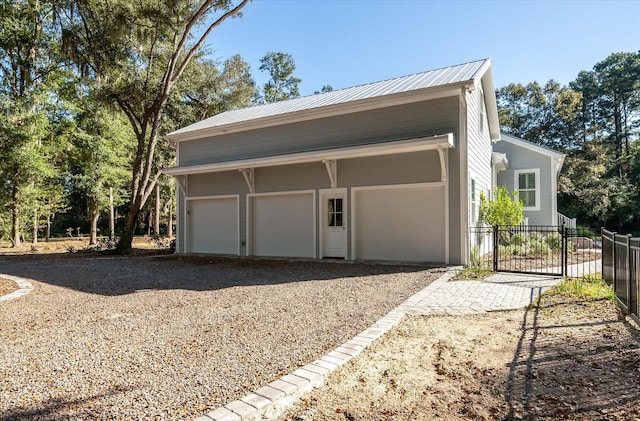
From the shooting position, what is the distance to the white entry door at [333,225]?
1041cm

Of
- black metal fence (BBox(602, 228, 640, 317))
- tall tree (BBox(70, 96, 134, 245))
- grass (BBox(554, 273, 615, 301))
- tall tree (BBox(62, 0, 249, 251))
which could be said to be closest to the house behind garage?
tall tree (BBox(62, 0, 249, 251))

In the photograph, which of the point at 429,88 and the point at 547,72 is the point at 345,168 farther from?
the point at 547,72

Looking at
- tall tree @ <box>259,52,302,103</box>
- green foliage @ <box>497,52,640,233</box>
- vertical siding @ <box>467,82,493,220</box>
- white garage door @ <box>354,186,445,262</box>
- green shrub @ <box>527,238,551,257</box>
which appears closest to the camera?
white garage door @ <box>354,186,445,262</box>

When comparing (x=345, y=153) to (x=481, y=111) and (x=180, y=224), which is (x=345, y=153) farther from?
(x=180, y=224)

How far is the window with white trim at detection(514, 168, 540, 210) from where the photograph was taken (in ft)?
50.3

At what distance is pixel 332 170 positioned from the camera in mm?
10133

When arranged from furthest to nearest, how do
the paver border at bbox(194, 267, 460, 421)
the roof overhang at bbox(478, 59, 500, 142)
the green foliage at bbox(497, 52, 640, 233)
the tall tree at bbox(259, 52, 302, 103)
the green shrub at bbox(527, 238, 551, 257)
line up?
the tall tree at bbox(259, 52, 302, 103), the green foliage at bbox(497, 52, 640, 233), the roof overhang at bbox(478, 59, 500, 142), the green shrub at bbox(527, 238, 551, 257), the paver border at bbox(194, 267, 460, 421)

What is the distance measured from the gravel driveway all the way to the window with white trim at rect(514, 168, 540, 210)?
999cm

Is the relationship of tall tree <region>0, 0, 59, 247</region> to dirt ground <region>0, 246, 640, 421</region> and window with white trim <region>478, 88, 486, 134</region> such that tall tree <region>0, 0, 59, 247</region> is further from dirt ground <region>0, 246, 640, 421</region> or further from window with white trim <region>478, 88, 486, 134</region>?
dirt ground <region>0, 246, 640, 421</region>

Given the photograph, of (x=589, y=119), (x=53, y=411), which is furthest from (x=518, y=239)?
(x=589, y=119)

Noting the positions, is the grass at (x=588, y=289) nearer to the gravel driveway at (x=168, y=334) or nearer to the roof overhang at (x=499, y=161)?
the gravel driveway at (x=168, y=334)

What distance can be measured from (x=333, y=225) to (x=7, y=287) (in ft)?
24.0

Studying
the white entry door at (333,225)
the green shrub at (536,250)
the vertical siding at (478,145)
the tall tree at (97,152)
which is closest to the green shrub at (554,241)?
the green shrub at (536,250)

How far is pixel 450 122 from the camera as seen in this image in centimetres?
898
